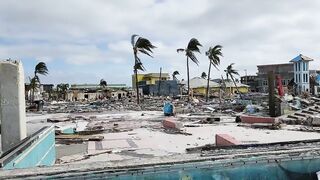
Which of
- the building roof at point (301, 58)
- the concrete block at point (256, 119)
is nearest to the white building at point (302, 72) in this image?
the building roof at point (301, 58)

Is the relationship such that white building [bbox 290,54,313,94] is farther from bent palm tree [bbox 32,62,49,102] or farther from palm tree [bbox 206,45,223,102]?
bent palm tree [bbox 32,62,49,102]

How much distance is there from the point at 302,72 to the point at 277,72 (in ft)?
25.2

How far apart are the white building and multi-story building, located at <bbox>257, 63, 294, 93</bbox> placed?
270 inches

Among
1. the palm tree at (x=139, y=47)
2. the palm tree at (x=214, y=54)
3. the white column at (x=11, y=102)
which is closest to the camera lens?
the white column at (x=11, y=102)

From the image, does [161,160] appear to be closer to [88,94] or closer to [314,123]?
[314,123]

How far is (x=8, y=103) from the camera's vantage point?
22.3 feet

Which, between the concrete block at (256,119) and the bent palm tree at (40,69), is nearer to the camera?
the concrete block at (256,119)

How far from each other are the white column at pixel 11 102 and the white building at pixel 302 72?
68034 millimetres

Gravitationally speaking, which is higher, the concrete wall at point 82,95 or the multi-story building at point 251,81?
the multi-story building at point 251,81

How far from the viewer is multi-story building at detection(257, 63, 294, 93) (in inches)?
3214

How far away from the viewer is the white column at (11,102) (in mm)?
6785

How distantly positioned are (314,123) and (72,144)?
11.3 metres

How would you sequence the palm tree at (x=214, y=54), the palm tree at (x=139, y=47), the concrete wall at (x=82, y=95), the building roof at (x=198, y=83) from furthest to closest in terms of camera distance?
the concrete wall at (x=82, y=95) → the building roof at (x=198, y=83) → the palm tree at (x=214, y=54) → the palm tree at (x=139, y=47)

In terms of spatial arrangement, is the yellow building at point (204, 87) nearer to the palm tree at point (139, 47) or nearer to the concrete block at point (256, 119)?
the palm tree at point (139, 47)
